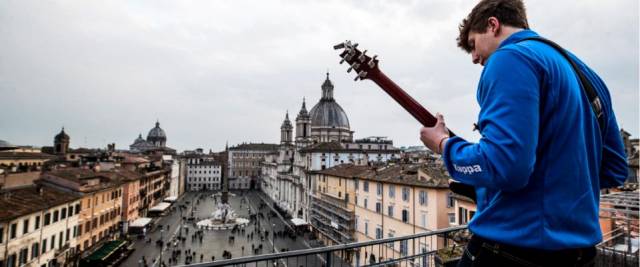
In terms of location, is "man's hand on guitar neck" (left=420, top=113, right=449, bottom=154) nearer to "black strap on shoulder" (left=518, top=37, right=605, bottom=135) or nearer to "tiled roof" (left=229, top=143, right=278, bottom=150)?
"black strap on shoulder" (left=518, top=37, right=605, bottom=135)

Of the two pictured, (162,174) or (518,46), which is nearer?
(518,46)

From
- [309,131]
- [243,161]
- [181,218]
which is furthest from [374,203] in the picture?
[243,161]

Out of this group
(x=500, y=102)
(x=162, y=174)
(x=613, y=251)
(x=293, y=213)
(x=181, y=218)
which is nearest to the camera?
(x=500, y=102)

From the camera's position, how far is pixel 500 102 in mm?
1536

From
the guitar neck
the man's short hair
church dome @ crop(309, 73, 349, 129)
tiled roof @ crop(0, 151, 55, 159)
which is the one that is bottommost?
tiled roof @ crop(0, 151, 55, 159)

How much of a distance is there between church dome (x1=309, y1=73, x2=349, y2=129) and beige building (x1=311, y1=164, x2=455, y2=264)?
37.5 m

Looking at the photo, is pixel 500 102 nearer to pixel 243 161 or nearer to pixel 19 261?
pixel 19 261

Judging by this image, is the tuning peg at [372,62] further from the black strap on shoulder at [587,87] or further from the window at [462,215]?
the window at [462,215]

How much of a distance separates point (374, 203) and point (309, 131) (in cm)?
4952

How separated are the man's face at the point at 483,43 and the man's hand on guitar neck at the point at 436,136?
447 millimetres

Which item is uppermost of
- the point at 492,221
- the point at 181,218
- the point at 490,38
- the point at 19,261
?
the point at 490,38

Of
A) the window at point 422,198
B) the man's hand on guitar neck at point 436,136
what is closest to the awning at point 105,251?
the window at point 422,198

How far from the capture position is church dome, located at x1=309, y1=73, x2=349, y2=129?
88062 millimetres

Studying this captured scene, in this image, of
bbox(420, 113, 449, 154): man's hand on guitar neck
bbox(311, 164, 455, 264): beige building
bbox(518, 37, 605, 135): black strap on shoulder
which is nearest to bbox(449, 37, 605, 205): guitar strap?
bbox(518, 37, 605, 135): black strap on shoulder
